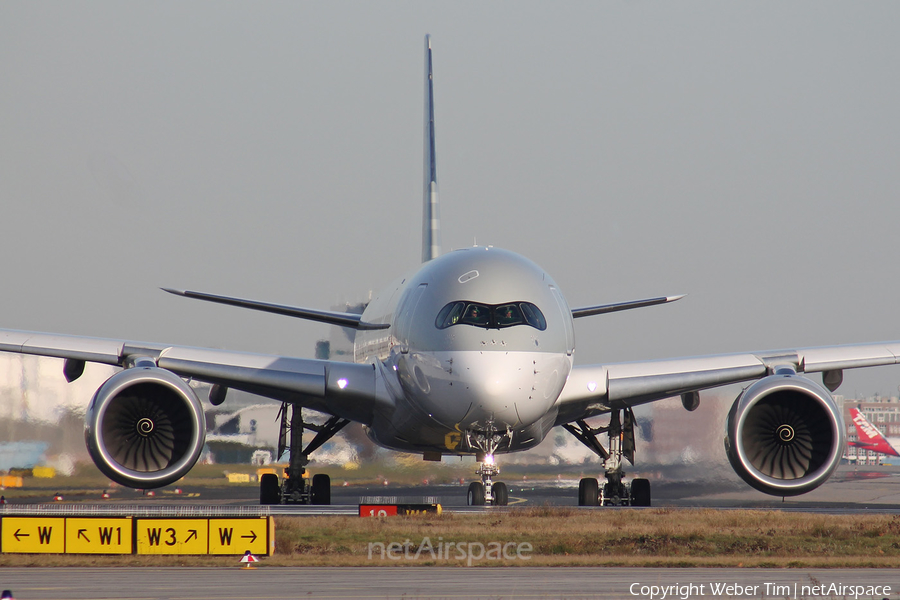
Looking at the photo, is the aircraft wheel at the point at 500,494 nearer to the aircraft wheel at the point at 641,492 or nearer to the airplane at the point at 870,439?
the aircraft wheel at the point at 641,492

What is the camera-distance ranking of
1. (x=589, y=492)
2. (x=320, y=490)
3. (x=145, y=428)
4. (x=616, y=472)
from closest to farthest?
1. (x=145, y=428)
2. (x=616, y=472)
3. (x=320, y=490)
4. (x=589, y=492)

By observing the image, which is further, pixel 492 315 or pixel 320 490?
pixel 320 490

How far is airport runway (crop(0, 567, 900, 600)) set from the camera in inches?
388

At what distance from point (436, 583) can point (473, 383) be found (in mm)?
6538

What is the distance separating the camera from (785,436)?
60.7 ft

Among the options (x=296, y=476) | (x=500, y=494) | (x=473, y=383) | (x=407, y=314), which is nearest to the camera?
(x=473, y=383)

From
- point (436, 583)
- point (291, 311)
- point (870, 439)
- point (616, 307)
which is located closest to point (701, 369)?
point (616, 307)

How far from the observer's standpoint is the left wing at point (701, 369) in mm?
20141

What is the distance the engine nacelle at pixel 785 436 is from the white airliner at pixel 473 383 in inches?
0.9

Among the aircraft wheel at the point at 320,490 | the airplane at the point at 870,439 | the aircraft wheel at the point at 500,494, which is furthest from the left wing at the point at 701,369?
the airplane at the point at 870,439

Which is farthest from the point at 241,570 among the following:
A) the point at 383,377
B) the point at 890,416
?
the point at 890,416

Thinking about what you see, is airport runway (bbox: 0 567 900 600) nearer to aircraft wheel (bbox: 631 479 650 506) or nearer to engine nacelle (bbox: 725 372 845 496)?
engine nacelle (bbox: 725 372 845 496)

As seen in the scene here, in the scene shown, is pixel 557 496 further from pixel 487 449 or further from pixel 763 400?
pixel 487 449

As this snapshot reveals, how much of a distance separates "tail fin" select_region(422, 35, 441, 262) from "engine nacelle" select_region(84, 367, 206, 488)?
1048 centimetres
